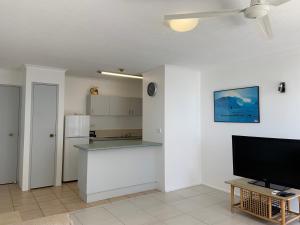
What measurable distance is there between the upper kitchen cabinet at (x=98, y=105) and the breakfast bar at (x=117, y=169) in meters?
1.66

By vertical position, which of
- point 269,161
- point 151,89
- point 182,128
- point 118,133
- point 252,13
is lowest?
point 269,161

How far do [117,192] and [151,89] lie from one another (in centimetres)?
212

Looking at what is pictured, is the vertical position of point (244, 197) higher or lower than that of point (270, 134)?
lower

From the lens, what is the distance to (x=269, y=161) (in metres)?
3.21

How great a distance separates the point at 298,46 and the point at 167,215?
3106mm

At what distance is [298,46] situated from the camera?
325 cm

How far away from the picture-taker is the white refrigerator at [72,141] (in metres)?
Answer: 4.96

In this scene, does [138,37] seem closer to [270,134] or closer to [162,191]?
[270,134]

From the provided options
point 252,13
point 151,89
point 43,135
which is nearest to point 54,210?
point 43,135

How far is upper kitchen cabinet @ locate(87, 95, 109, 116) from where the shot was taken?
564cm

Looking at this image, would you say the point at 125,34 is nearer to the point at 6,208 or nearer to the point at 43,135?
the point at 43,135

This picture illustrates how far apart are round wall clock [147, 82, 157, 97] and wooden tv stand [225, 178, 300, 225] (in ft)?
7.33

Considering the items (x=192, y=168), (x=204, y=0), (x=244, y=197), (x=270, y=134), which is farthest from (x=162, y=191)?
(x=204, y=0)

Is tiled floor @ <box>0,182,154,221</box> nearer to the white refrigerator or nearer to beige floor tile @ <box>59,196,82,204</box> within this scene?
beige floor tile @ <box>59,196,82,204</box>
